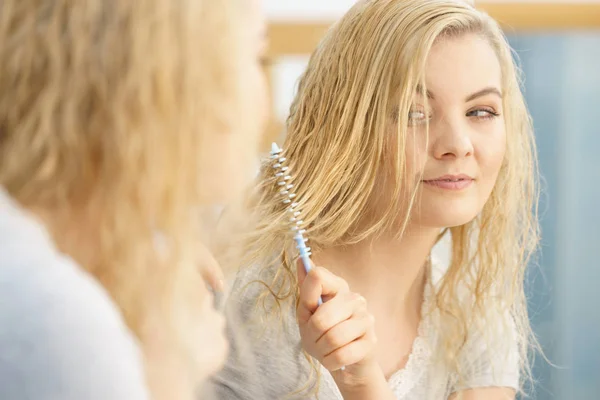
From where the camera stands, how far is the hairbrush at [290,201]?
77 centimetres

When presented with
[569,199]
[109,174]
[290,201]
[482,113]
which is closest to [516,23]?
[569,199]

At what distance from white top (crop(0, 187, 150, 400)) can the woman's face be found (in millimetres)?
504

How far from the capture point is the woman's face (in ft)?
2.92

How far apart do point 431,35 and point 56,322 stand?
0.57m

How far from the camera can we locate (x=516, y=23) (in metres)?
2.17

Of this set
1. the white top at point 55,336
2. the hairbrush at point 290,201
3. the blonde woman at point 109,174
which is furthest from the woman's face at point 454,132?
the white top at point 55,336

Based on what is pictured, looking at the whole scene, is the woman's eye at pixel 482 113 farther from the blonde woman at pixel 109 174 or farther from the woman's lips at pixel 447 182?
the blonde woman at pixel 109 174

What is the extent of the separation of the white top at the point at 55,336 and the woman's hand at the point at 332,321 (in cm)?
32

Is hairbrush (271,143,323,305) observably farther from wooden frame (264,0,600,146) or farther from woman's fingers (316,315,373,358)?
wooden frame (264,0,600,146)

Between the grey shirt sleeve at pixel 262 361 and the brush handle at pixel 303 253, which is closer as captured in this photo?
A: the brush handle at pixel 303 253

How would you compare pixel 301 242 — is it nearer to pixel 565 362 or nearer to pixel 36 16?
pixel 36 16

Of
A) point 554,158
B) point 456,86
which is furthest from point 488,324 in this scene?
point 554,158

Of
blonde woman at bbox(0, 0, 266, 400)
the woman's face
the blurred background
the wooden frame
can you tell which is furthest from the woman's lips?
the blurred background

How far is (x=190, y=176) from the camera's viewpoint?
0.51 meters
